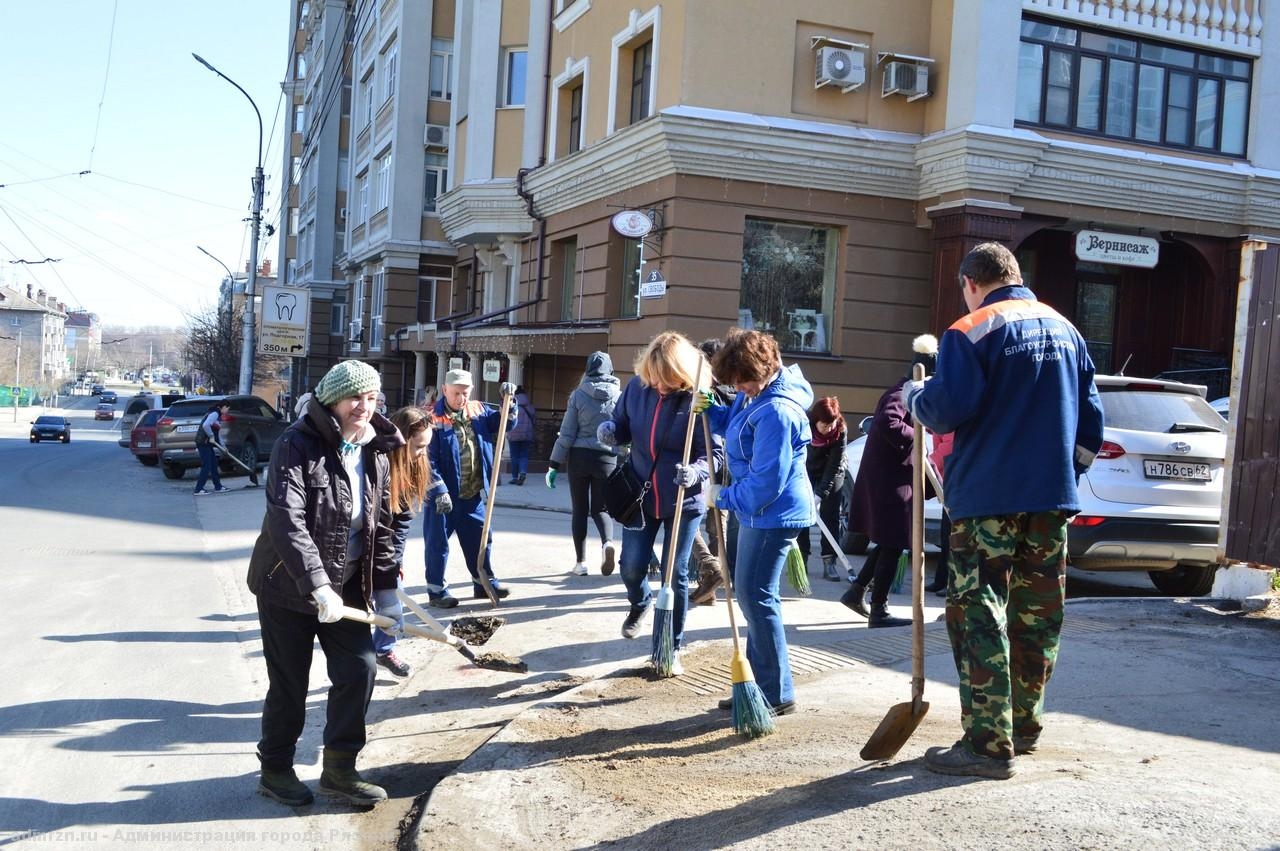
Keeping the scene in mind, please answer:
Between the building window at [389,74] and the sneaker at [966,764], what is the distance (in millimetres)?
34063

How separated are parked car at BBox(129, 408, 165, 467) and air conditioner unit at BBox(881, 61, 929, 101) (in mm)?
17516

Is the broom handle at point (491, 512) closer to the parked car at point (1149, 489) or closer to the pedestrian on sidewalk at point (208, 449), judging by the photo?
the parked car at point (1149, 489)

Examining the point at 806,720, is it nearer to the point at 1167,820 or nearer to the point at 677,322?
the point at 1167,820

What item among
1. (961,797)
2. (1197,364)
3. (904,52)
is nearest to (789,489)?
(961,797)

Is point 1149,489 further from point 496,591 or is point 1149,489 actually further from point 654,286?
point 654,286

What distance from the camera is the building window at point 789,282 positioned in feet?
62.9

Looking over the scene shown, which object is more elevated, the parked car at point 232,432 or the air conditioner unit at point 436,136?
A: the air conditioner unit at point 436,136

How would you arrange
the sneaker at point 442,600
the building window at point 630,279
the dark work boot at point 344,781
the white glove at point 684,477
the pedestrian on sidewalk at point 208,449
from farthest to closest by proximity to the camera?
1. the building window at point 630,279
2. the pedestrian on sidewalk at point 208,449
3. the sneaker at point 442,600
4. the white glove at point 684,477
5. the dark work boot at point 344,781

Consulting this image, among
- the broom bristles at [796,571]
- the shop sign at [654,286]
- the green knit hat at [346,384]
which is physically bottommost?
Result: the broom bristles at [796,571]

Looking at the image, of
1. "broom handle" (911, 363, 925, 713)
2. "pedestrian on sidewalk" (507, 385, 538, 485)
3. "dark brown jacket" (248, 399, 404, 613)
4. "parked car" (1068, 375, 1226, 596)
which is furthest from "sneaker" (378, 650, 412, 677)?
"pedestrian on sidewalk" (507, 385, 538, 485)

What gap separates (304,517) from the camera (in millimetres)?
4629

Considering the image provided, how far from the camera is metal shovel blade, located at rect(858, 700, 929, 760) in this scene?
15.0ft

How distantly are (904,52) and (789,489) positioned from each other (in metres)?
15.6

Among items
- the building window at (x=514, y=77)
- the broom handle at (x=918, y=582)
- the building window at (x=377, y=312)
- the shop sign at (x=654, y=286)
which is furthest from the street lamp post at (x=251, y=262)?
the broom handle at (x=918, y=582)
